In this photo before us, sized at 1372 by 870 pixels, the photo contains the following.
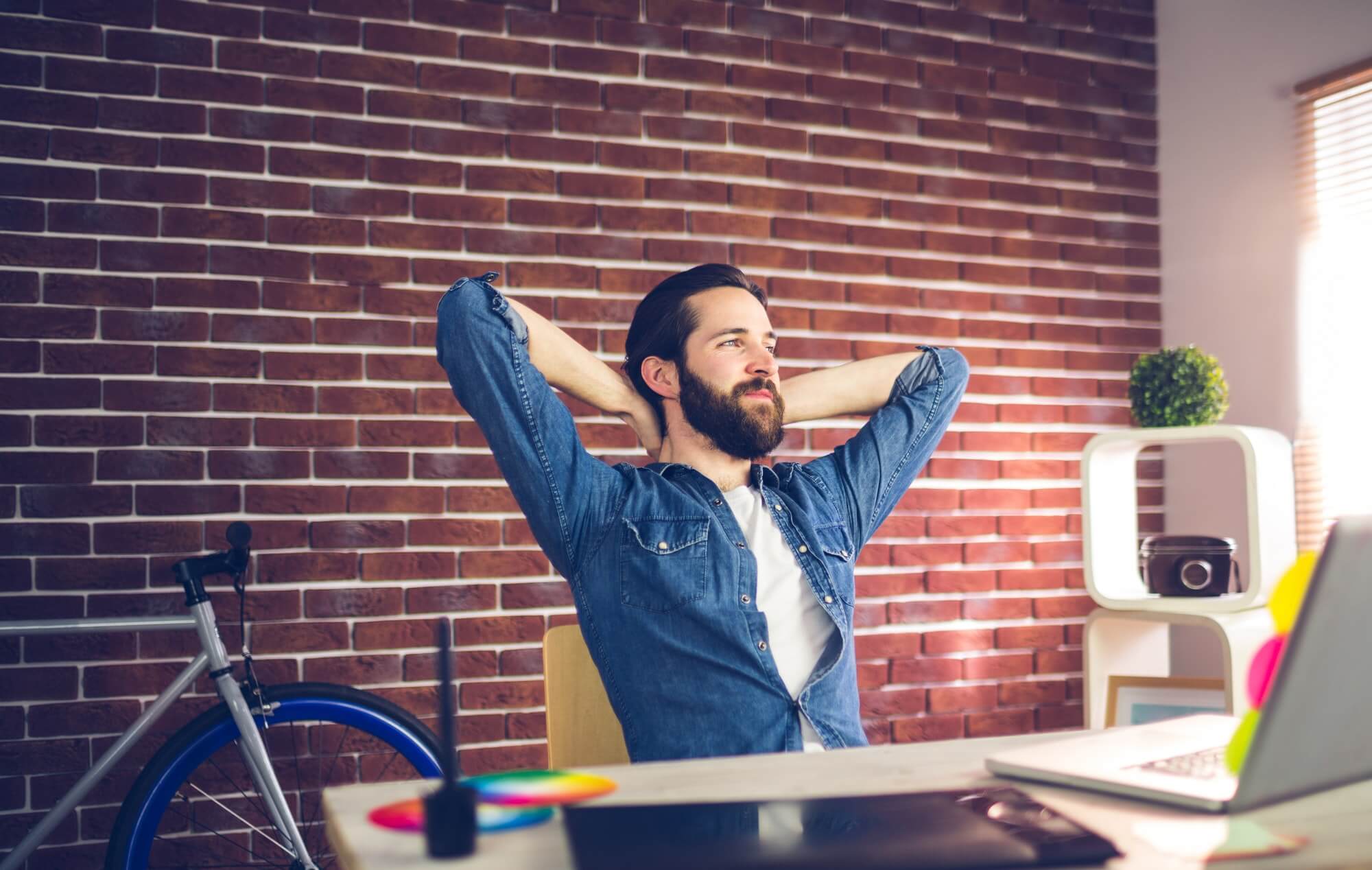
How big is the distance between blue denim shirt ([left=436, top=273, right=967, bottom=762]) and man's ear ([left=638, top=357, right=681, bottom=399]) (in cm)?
20

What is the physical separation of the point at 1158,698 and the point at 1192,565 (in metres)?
0.36

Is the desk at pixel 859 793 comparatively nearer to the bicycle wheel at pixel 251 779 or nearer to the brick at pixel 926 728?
the bicycle wheel at pixel 251 779

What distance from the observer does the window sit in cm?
247

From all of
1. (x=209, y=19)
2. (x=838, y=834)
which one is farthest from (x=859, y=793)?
(x=209, y=19)

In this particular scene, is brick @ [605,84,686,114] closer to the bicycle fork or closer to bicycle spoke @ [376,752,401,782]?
the bicycle fork

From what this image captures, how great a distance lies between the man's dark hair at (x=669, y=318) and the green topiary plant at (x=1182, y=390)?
1050 millimetres

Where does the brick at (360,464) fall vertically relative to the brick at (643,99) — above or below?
below

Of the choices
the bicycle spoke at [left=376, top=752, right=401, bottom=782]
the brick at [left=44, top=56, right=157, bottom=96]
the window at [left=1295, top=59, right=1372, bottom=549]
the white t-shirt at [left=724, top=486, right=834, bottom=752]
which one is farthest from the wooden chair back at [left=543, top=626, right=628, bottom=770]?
the window at [left=1295, top=59, right=1372, bottom=549]

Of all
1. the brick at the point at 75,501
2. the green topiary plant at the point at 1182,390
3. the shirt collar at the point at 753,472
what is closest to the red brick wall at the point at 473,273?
the brick at the point at 75,501

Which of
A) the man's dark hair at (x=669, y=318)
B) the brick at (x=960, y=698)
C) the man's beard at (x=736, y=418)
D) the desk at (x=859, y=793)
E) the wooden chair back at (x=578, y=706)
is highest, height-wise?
the man's dark hair at (x=669, y=318)

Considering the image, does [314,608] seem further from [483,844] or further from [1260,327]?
[1260,327]

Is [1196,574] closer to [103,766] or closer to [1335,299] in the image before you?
[1335,299]

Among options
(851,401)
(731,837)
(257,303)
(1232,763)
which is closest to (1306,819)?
(1232,763)

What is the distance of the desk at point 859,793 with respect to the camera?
25.7 inches
